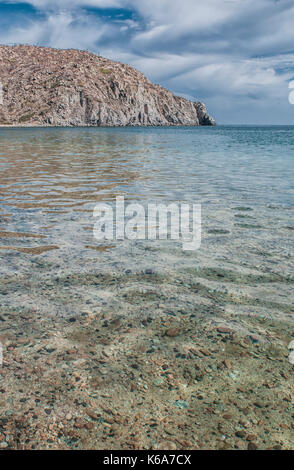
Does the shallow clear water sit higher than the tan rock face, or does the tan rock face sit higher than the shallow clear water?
the tan rock face

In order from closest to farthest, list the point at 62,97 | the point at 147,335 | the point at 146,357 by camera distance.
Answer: the point at 146,357
the point at 147,335
the point at 62,97

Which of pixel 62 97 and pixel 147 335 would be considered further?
pixel 62 97

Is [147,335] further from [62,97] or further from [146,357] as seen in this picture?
[62,97]

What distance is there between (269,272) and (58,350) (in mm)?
3499

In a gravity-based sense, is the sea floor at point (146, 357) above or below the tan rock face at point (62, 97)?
below

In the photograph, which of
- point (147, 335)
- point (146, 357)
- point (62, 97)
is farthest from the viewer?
point (62, 97)

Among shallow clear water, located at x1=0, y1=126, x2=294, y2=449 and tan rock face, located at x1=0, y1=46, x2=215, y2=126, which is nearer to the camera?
shallow clear water, located at x1=0, y1=126, x2=294, y2=449

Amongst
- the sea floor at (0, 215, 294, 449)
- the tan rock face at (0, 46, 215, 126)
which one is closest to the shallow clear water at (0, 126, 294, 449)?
the sea floor at (0, 215, 294, 449)

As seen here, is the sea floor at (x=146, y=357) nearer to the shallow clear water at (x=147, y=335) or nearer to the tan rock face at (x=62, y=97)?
the shallow clear water at (x=147, y=335)

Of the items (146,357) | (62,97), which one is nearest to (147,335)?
(146,357)

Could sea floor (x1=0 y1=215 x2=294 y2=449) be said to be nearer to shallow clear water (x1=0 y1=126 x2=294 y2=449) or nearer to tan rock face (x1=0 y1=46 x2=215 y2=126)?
shallow clear water (x1=0 y1=126 x2=294 y2=449)

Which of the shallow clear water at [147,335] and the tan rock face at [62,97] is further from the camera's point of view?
the tan rock face at [62,97]

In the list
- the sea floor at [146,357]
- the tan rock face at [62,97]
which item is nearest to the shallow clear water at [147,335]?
the sea floor at [146,357]
